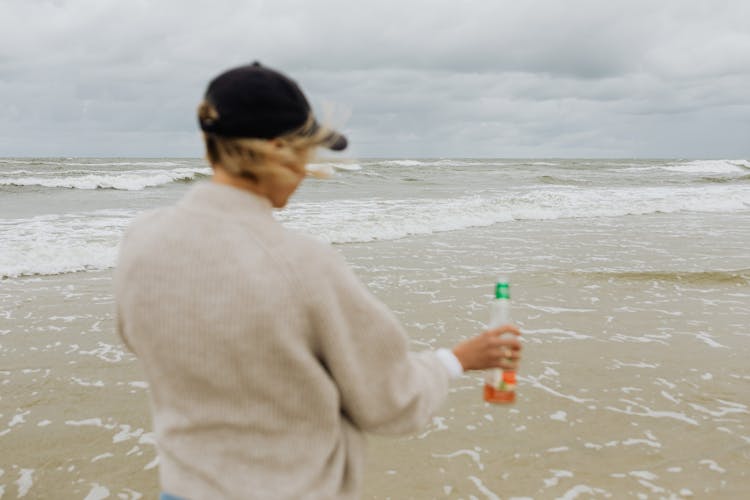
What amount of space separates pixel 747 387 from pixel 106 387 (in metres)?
5.30

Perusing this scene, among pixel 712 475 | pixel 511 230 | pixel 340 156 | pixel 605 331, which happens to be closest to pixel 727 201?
pixel 511 230

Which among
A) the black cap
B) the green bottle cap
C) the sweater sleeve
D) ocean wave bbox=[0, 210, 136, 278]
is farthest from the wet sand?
the black cap

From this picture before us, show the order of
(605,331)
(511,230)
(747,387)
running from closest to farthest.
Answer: (747,387) → (605,331) → (511,230)

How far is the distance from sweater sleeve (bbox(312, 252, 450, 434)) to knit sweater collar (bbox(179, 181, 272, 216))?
224mm

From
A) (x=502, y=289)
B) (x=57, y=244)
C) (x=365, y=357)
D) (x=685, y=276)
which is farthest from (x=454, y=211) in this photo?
(x=365, y=357)

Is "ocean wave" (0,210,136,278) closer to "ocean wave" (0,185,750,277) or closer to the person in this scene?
"ocean wave" (0,185,750,277)

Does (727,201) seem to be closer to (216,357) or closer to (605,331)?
(605,331)

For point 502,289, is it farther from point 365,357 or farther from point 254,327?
point 254,327

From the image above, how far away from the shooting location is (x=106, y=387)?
17.2 feet

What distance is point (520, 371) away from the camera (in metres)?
5.50

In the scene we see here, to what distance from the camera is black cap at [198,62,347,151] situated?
136 cm

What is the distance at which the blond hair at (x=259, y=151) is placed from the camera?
1.39 m

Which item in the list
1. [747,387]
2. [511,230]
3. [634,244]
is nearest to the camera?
[747,387]

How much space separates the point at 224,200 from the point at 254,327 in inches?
11.4
